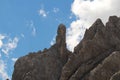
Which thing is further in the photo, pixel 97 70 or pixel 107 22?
pixel 107 22

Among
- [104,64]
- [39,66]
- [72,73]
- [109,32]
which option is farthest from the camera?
[39,66]

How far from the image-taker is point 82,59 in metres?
133

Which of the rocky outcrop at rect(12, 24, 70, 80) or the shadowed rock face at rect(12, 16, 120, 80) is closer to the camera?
the shadowed rock face at rect(12, 16, 120, 80)

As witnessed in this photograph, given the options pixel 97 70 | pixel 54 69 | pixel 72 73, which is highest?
pixel 54 69

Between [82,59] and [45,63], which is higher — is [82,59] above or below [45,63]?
below

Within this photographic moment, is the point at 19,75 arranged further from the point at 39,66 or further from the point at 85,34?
the point at 85,34

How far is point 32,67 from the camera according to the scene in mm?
152500

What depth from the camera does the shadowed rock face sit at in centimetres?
11569

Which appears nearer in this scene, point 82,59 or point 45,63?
point 82,59

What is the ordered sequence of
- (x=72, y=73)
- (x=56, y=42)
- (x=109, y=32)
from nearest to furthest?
(x=72, y=73) → (x=109, y=32) → (x=56, y=42)

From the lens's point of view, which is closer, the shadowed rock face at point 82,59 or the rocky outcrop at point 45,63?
the shadowed rock face at point 82,59

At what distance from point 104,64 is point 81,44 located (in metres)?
31.9

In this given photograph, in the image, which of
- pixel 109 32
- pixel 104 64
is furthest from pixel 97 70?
pixel 109 32

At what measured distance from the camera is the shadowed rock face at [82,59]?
380 ft
